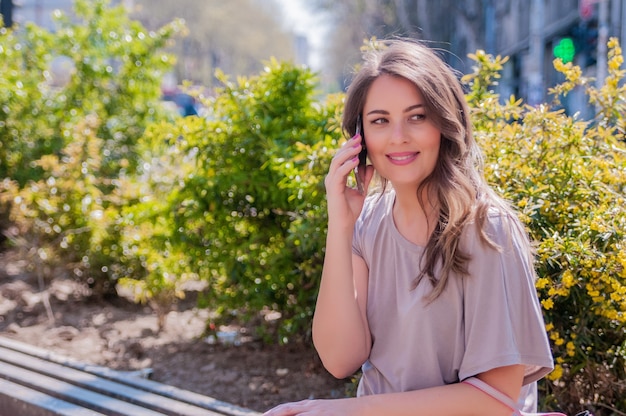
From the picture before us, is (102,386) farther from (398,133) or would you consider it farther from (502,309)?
(502,309)

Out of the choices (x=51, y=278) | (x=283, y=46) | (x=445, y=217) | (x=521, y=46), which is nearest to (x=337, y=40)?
(x=283, y=46)

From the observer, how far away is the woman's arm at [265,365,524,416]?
201 cm

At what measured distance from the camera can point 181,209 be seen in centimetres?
450

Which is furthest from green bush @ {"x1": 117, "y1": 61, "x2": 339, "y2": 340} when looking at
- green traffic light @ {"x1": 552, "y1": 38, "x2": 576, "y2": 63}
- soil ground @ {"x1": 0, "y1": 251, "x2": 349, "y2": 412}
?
green traffic light @ {"x1": 552, "y1": 38, "x2": 576, "y2": 63}

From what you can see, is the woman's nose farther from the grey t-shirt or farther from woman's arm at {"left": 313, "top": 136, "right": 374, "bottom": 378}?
the grey t-shirt

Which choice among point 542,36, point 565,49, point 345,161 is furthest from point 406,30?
point 542,36

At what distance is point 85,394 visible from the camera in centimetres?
329

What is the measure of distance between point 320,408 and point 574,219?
1.34 m

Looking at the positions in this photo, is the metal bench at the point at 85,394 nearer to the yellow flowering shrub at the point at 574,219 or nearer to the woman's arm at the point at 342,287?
the woman's arm at the point at 342,287

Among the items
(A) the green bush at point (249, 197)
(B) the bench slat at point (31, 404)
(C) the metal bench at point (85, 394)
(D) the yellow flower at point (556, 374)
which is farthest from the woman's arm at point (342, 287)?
(A) the green bush at point (249, 197)

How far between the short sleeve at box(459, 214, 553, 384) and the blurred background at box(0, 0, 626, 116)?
0.79 meters

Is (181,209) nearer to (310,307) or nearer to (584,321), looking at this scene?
(310,307)

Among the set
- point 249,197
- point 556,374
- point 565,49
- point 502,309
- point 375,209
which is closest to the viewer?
point 502,309

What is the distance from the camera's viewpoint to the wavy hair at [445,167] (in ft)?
6.89
